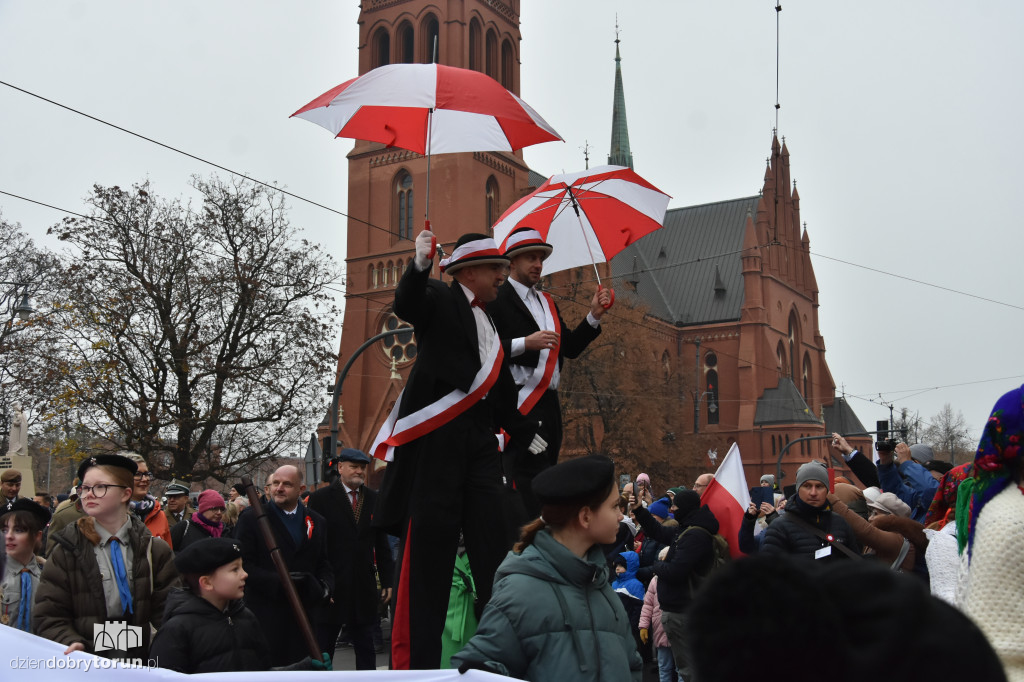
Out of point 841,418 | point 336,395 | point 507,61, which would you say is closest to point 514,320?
Result: point 336,395

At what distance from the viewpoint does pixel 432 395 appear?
5.33m

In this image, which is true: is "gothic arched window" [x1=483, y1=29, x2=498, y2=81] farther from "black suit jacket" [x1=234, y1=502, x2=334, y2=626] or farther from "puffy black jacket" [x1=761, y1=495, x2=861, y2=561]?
"puffy black jacket" [x1=761, y1=495, x2=861, y2=561]

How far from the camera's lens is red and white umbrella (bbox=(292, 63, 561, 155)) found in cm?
595

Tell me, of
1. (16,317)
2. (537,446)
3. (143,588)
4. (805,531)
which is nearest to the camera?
(143,588)

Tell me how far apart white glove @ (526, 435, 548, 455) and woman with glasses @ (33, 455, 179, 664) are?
2010 millimetres

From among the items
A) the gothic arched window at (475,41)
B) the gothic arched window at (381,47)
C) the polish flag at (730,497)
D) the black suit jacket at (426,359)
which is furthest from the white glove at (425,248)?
the gothic arched window at (381,47)

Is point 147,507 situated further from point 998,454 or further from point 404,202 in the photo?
point 404,202

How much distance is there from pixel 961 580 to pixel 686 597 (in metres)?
5.62

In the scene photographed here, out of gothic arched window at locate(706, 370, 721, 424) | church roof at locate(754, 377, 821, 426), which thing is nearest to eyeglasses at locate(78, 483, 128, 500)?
church roof at locate(754, 377, 821, 426)

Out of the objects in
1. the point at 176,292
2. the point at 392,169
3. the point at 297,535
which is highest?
the point at 392,169

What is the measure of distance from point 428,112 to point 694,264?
7415 centimetres

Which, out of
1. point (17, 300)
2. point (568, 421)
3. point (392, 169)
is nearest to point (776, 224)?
point (392, 169)

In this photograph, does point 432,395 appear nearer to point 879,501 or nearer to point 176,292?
point 879,501

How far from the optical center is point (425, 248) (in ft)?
16.1
